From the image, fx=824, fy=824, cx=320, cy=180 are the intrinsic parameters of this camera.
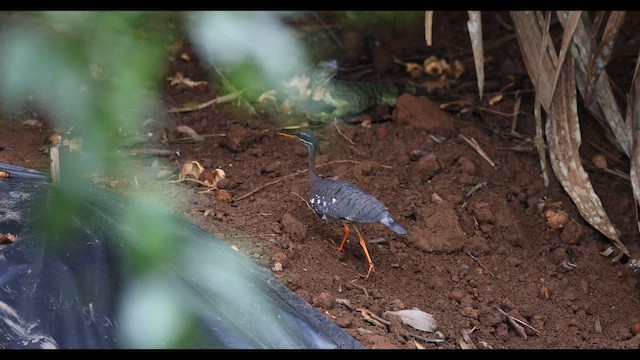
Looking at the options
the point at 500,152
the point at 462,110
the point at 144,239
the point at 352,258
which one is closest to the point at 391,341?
the point at 352,258

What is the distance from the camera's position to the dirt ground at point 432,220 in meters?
4.39

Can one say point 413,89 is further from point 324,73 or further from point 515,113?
point 515,113

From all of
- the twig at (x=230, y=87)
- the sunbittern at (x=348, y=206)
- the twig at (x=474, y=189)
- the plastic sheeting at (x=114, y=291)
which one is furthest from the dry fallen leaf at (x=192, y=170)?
the twig at (x=474, y=189)

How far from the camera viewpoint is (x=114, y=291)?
12.1 ft

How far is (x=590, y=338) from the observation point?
4.43m

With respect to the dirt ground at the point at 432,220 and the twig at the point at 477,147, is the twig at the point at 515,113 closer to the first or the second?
the dirt ground at the point at 432,220

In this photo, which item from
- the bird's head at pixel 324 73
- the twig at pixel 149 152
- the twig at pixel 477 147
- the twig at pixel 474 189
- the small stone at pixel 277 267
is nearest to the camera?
the small stone at pixel 277 267

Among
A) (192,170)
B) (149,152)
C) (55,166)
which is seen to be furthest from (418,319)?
(149,152)

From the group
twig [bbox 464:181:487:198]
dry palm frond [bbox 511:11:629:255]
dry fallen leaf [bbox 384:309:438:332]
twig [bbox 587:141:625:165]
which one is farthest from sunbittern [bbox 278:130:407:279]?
twig [bbox 587:141:625:165]

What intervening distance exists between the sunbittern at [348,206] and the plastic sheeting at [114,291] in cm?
62

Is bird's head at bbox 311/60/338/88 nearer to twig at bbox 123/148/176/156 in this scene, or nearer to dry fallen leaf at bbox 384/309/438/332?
twig at bbox 123/148/176/156

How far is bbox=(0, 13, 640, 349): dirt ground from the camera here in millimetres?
4395

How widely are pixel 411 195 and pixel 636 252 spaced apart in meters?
1.43
